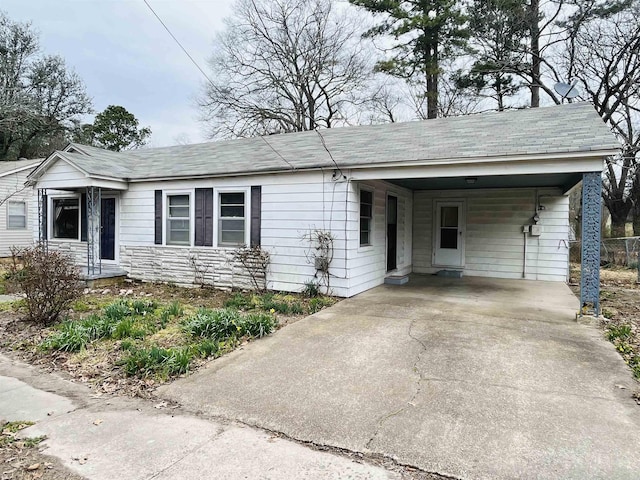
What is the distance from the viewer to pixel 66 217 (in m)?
11.5

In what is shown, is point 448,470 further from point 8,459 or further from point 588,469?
point 8,459

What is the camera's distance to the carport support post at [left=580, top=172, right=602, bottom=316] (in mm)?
5895

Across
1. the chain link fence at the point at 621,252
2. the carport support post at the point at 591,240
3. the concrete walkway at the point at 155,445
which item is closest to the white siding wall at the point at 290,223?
the carport support post at the point at 591,240

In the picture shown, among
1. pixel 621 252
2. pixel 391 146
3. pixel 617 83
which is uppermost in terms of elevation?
pixel 617 83

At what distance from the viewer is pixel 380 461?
8.50ft

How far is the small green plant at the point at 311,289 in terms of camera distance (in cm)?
800

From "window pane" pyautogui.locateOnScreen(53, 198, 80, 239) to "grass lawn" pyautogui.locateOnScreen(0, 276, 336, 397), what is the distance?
434 centimetres

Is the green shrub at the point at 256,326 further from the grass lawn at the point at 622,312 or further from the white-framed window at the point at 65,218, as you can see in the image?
the white-framed window at the point at 65,218

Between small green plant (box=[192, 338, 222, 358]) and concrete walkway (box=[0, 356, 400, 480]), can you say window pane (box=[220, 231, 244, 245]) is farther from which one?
concrete walkway (box=[0, 356, 400, 480])

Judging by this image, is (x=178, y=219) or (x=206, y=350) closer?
(x=206, y=350)

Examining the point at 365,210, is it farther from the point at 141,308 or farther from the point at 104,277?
the point at 104,277

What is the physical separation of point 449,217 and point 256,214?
18.5ft

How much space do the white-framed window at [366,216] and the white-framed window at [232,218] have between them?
2522 millimetres

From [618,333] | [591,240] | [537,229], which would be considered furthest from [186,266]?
[537,229]
